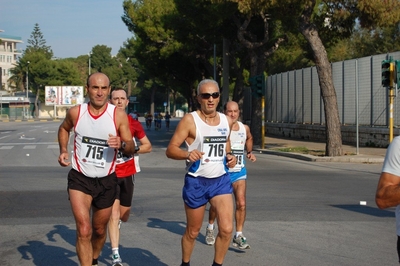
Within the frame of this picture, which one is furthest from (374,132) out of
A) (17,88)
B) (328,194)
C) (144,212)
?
(17,88)

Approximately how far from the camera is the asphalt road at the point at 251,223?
25.1 ft

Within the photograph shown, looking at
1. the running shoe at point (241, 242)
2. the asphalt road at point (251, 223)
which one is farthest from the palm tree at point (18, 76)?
the running shoe at point (241, 242)

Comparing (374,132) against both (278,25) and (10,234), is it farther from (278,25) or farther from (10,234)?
(10,234)

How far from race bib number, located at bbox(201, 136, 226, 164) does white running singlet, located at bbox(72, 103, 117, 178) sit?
82 cm

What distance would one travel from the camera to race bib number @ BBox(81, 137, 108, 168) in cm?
602

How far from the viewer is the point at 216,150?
619 centimetres

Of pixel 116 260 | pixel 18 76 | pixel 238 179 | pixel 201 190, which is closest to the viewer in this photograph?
pixel 201 190

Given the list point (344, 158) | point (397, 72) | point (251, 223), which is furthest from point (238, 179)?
point (344, 158)

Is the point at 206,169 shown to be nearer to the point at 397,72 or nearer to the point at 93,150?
the point at 93,150

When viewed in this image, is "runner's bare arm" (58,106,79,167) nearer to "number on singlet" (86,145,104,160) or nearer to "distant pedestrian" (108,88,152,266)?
"number on singlet" (86,145,104,160)

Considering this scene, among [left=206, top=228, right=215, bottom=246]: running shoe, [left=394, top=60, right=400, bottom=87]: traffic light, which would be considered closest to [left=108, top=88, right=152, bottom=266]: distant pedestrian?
[left=206, top=228, right=215, bottom=246]: running shoe

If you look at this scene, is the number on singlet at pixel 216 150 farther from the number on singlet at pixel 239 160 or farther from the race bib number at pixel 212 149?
the number on singlet at pixel 239 160

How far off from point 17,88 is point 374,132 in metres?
110

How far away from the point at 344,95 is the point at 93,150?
90.9ft
